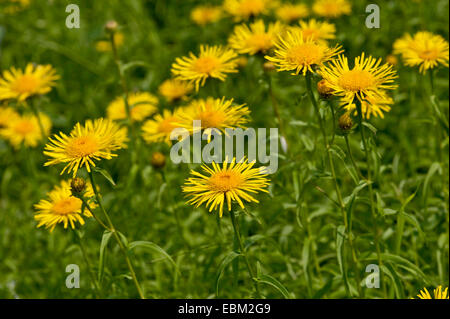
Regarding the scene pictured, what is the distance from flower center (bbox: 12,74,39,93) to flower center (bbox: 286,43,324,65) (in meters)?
1.57

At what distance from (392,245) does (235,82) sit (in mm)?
1942

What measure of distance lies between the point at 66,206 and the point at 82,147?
A: 421mm

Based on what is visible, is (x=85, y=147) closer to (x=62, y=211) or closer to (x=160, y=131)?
(x=62, y=211)

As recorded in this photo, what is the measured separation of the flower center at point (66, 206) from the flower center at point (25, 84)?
3.00 ft

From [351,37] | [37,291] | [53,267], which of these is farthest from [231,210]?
[351,37]

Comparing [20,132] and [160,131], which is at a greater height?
[20,132]

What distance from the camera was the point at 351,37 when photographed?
3646 mm

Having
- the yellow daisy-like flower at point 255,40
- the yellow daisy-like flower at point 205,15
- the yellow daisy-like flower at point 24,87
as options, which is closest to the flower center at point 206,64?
the yellow daisy-like flower at point 255,40

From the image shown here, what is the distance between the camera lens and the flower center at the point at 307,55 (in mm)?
1841

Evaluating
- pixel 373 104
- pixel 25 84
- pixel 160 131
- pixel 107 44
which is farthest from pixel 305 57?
pixel 107 44

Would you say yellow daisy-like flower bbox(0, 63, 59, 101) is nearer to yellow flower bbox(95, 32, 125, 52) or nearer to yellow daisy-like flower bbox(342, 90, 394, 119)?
yellow flower bbox(95, 32, 125, 52)

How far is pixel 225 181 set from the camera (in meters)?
1.76

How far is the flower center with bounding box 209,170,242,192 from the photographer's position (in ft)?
5.74

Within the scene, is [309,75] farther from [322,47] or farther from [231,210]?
[231,210]
